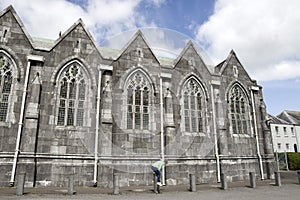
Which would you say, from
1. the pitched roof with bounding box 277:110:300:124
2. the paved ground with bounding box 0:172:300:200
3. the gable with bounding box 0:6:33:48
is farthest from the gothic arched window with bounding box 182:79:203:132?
the pitched roof with bounding box 277:110:300:124

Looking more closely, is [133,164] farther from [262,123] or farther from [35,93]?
[262,123]

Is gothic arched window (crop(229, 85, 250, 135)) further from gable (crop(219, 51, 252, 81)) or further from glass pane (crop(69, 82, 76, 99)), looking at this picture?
glass pane (crop(69, 82, 76, 99))

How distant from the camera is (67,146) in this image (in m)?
14.8

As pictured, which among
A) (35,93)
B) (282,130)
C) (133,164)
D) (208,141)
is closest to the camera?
(35,93)

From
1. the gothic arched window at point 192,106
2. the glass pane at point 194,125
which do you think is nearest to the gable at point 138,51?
the gothic arched window at point 192,106

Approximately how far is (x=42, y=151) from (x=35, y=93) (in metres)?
3.79

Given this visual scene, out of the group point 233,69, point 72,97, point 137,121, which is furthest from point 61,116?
point 233,69


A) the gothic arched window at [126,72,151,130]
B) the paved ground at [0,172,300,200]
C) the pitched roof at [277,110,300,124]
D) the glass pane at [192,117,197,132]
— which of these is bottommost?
the paved ground at [0,172,300,200]

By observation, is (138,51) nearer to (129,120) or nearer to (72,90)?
(129,120)

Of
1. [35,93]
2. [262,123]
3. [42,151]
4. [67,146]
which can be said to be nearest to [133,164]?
[67,146]

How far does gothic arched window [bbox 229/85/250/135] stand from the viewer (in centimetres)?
2034

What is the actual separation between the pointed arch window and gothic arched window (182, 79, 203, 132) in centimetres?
822

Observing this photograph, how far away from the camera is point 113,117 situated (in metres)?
16.1

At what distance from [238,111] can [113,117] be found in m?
11.9
